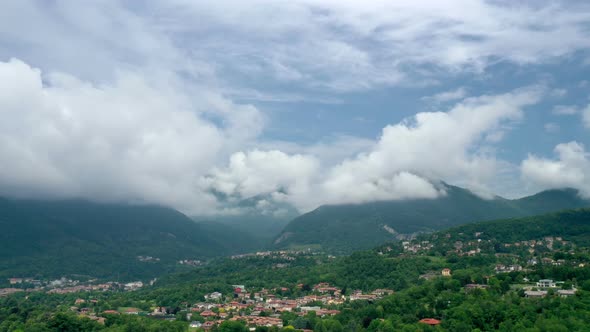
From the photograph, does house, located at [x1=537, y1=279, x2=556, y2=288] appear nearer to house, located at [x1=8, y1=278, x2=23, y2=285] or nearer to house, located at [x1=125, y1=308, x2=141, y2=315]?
house, located at [x1=125, y1=308, x2=141, y2=315]

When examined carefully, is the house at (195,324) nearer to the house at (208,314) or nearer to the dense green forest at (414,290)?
the dense green forest at (414,290)

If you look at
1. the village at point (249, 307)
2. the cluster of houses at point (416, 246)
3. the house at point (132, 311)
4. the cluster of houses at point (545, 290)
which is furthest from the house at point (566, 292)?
the house at point (132, 311)

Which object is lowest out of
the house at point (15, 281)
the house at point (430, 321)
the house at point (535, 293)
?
the house at point (15, 281)

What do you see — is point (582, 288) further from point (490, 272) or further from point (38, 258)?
point (38, 258)

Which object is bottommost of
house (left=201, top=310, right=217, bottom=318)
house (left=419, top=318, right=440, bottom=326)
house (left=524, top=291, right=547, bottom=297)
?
house (left=201, top=310, right=217, bottom=318)

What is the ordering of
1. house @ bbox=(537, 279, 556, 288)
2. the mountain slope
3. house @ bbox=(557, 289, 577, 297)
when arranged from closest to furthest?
house @ bbox=(557, 289, 577, 297) < house @ bbox=(537, 279, 556, 288) < the mountain slope

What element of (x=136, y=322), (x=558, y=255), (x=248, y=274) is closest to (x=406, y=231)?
(x=248, y=274)

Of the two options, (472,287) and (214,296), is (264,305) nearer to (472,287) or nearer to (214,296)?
(214,296)

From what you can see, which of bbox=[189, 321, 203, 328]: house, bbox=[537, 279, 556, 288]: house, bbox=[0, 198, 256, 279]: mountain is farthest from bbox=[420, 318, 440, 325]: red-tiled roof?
bbox=[0, 198, 256, 279]: mountain

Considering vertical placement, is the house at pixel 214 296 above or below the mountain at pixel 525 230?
below

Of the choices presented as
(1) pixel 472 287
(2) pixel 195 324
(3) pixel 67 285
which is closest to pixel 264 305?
(2) pixel 195 324

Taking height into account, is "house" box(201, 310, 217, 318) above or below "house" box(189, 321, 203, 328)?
below
